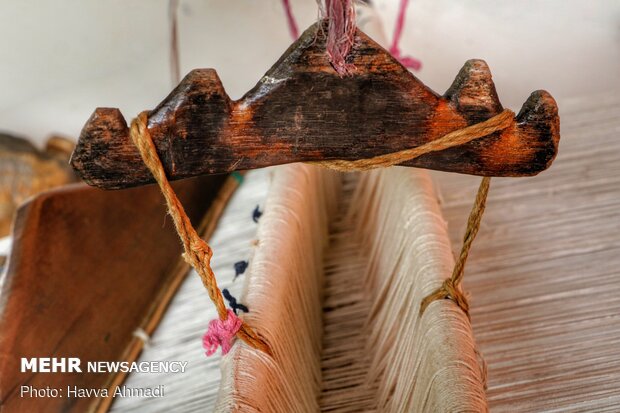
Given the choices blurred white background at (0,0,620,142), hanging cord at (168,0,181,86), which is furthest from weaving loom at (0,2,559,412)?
blurred white background at (0,0,620,142)

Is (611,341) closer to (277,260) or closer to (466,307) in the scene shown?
(466,307)

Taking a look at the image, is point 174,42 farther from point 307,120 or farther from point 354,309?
point 307,120

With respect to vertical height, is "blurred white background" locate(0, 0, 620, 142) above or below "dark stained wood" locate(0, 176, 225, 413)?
above

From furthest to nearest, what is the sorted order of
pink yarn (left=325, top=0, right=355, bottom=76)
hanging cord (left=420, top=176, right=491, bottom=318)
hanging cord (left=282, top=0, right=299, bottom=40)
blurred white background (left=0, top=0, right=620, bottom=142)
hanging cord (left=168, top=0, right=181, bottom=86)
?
blurred white background (left=0, top=0, right=620, bottom=142) < hanging cord (left=168, top=0, right=181, bottom=86) < hanging cord (left=282, top=0, right=299, bottom=40) < hanging cord (left=420, top=176, right=491, bottom=318) < pink yarn (left=325, top=0, right=355, bottom=76)

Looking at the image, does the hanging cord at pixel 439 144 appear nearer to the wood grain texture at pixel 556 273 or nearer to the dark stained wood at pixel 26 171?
the wood grain texture at pixel 556 273

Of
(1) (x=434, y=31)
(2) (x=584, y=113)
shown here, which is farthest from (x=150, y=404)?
(1) (x=434, y=31)

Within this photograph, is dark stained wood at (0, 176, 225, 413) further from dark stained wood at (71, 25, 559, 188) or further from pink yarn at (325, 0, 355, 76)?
pink yarn at (325, 0, 355, 76)
